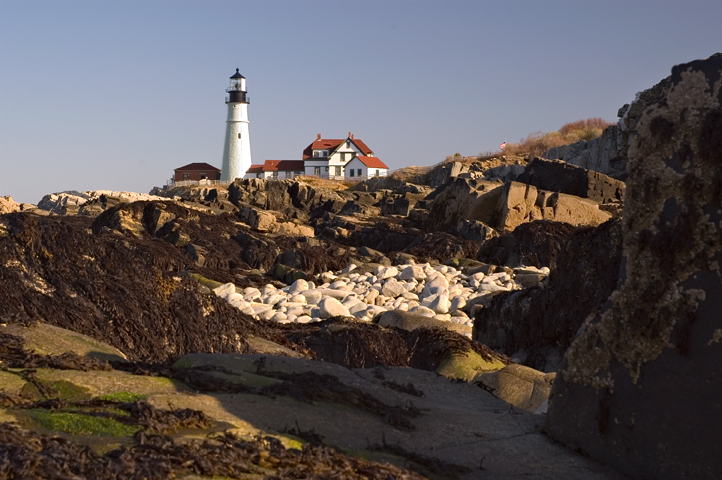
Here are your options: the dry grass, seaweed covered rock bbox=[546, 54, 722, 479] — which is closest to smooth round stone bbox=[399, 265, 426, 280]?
seaweed covered rock bbox=[546, 54, 722, 479]

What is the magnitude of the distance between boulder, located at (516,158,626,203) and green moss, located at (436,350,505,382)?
63.4ft

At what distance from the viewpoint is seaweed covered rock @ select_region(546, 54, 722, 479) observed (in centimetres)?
398

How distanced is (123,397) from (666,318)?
2951mm

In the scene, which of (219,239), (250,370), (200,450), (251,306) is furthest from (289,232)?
(200,450)

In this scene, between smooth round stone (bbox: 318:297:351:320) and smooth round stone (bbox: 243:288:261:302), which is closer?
smooth round stone (bbox: 318:297:351:320)

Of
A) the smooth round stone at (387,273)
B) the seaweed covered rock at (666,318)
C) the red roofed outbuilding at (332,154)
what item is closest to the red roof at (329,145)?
the red roofed outbuilding at (332,154)

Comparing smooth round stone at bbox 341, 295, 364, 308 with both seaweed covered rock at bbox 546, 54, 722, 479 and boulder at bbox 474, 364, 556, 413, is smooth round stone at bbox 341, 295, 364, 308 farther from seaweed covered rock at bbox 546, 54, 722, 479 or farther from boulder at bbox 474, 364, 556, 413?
seaweed covered rock at bbox 546, 54, 722, 479

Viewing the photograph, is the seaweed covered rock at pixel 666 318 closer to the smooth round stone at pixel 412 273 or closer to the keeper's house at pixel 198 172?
the smooth round stone at pixel 412 273

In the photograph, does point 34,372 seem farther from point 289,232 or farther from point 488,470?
point 289,232

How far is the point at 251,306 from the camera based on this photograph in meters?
12.9

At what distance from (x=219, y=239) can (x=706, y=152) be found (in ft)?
63.7

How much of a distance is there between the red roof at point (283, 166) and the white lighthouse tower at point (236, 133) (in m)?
3.62

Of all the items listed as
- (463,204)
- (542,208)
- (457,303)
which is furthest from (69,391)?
(463,204)

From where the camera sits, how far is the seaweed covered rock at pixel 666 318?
3.98 m
